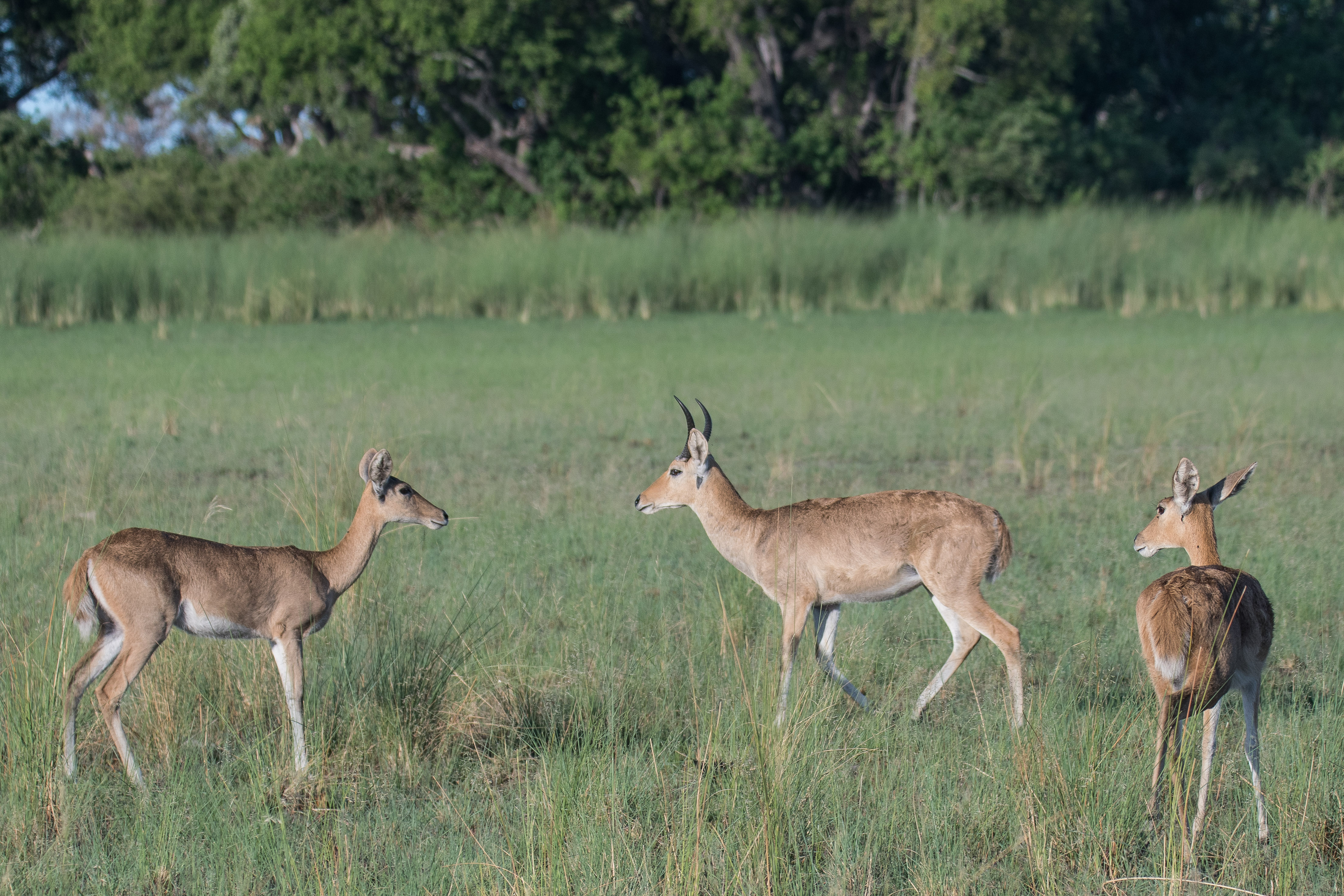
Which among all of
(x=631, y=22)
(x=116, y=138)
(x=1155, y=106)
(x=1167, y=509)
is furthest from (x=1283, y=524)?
(x=116, y=138)

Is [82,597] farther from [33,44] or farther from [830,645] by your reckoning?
[33,44]

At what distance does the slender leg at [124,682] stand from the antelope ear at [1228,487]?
328 cm

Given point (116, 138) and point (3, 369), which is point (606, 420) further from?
point (116, 138)

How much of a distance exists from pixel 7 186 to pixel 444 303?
16.3 metres

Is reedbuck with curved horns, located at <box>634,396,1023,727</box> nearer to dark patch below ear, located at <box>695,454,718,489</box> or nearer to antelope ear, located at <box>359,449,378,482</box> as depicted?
dark patch below ear, located at <box>695,454,718,489</box>

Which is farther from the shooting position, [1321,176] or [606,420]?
[1321,176]

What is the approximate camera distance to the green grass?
17703 millimetres

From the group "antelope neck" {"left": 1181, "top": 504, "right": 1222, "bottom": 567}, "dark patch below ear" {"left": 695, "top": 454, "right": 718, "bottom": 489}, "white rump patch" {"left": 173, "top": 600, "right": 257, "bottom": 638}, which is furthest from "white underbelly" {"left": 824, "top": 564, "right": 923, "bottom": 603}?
"white rump patch" {"left": 173, "top": 600, "right": 257, "bottom": 638}

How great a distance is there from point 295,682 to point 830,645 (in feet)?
6.28

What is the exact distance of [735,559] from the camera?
5.47m

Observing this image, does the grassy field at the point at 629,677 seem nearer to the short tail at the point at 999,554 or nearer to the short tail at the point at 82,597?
the short tail at the point at 82,597

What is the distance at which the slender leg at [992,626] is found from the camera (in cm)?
478

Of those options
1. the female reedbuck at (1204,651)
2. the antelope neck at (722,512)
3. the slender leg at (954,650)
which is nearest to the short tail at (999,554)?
the slender leg at (954,650)

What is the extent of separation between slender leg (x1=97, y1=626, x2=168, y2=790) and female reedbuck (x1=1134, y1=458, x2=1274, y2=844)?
2827mm
